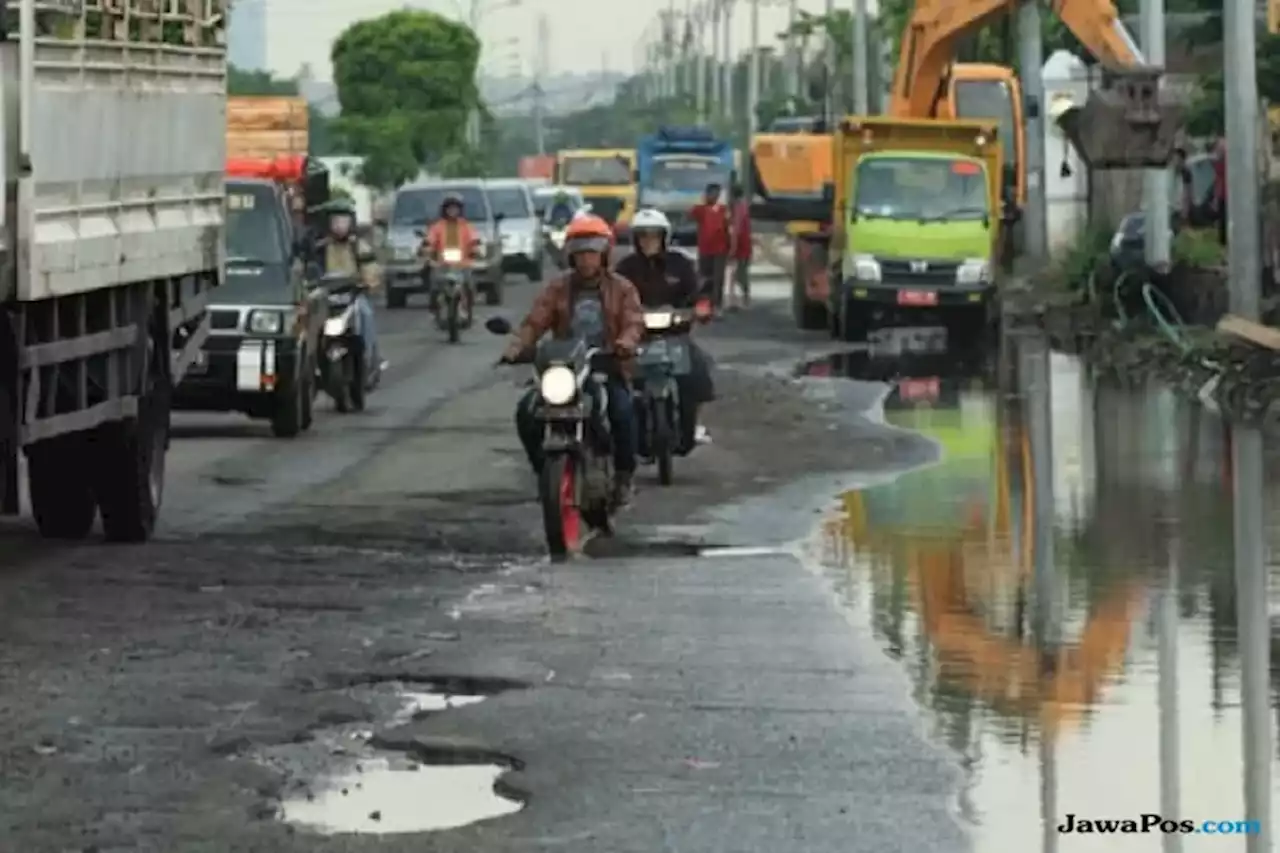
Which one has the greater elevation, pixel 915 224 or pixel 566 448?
pixel 915 224

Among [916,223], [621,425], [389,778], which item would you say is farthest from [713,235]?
[389,778]

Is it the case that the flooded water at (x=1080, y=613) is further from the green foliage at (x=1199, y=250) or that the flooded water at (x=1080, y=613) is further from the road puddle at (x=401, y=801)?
the green foliage at (x=1199, y=250)

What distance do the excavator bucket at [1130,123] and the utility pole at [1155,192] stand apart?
2.48m

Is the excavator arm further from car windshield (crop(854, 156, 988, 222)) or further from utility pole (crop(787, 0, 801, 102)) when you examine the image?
utility pole (crop(787, 0, 801, 102))

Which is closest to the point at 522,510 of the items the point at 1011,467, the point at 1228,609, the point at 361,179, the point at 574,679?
the point at 1011,467

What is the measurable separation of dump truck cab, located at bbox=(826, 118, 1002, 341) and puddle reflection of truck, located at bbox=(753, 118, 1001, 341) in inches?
0.4

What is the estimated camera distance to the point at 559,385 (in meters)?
15.1

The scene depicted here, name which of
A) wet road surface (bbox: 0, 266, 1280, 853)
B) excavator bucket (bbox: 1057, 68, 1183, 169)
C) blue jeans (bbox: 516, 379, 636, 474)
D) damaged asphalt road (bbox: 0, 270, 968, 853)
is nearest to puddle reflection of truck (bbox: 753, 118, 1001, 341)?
excavator bucket (bbox: 1057, 68, 1183, 169)

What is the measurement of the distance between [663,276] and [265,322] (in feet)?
16.9

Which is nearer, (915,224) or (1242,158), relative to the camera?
(1242,158)

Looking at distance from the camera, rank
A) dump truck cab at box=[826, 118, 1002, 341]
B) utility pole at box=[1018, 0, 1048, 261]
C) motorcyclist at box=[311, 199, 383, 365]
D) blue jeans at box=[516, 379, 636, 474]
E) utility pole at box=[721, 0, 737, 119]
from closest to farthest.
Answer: blue jeans at box=[516, 379, 636, 474] → motorcyclist at box=[311, 199, 383, 365] → dump truck cab at box=[826, 118, 1002, 341] → utility pole at box=[1018, 0, 1048, 261] → utility pole at box=[721, 0, 737, 119]

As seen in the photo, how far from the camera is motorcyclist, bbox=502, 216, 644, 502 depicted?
1585 cm

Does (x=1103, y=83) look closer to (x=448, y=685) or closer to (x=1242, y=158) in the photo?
(x=1242, y=158)

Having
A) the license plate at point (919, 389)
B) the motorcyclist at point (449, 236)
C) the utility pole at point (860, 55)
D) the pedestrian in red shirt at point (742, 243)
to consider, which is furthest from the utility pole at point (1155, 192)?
the utility pole at point (860, 55)
